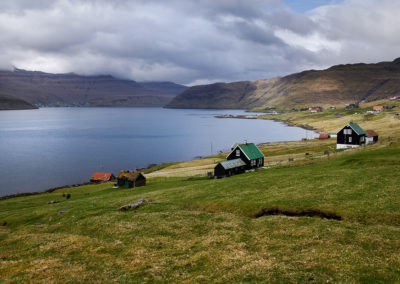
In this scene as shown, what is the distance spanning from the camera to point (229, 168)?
73.0 meters

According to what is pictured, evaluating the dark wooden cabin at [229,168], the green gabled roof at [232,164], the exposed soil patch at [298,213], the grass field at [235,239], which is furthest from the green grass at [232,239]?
the green gabled roof at [232,164]

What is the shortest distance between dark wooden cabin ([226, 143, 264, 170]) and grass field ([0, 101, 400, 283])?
3479 centimetres

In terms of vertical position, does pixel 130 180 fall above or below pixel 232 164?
below

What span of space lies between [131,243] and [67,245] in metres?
6.20

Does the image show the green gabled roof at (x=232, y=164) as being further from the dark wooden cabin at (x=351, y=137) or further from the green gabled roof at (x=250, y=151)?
the dark wooden cabin at (x=351, y=137)

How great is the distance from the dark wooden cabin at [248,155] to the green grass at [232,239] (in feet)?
115

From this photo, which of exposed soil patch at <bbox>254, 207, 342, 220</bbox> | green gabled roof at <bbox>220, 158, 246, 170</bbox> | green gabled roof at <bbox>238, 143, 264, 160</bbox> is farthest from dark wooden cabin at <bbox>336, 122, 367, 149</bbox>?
exposed soil patch at <bbox>254, 207, 342, 220</bbox>

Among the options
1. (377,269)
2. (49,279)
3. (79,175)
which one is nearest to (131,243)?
(49,279)

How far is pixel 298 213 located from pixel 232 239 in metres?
9.54

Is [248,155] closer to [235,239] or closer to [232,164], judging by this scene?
[232,164]

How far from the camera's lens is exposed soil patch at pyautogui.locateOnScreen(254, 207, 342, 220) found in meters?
29.5

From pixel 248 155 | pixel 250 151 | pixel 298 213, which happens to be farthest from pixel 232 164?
pixel 298 213

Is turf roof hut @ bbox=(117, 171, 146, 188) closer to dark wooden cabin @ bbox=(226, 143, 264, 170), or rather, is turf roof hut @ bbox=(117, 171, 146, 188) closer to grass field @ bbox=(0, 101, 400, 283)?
dark wooden cabin @ bbox=(226, 143, 264, 170)

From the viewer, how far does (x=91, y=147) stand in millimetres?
184125
